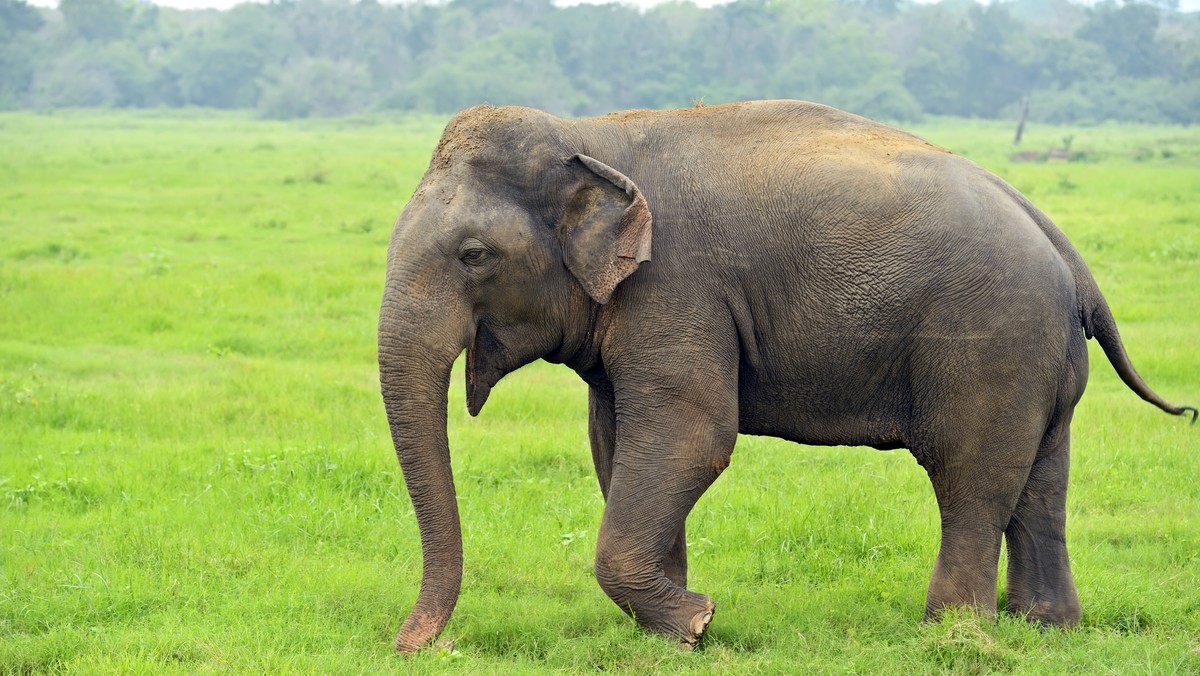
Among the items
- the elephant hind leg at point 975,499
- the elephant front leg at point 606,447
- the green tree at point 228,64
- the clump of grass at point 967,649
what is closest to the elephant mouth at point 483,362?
the elephant front leg at point 606,447

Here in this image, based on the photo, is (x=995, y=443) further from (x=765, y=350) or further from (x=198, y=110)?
(x=198, y=110)

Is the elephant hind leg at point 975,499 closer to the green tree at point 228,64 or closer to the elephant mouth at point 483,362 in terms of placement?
the elephant mouth at point 483,362

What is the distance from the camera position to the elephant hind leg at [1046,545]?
491cm

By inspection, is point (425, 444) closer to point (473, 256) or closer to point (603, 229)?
point (473, 256)

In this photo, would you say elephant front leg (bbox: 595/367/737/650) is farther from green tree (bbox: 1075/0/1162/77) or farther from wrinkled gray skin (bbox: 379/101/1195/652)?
green tree (bbox: 1075/0/1162/77)

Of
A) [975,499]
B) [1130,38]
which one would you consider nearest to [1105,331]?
[975,499]

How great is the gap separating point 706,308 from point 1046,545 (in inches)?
62.8

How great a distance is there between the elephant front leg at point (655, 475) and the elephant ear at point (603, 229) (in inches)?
16.2

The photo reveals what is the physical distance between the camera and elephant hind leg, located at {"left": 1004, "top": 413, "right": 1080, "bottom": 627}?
16.1 ft

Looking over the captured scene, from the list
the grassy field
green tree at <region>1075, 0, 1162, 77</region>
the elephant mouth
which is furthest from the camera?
green tree at <region>1075, 0, 1162, 77</region>

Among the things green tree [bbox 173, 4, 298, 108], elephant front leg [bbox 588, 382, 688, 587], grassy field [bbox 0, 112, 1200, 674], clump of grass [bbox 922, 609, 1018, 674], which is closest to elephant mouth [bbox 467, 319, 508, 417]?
elephant front leg [bbox 588, 382, 688, 587]

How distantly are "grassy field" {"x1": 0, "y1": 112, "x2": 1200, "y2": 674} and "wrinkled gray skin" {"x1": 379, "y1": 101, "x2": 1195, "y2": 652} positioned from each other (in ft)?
1.52

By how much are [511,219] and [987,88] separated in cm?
7083

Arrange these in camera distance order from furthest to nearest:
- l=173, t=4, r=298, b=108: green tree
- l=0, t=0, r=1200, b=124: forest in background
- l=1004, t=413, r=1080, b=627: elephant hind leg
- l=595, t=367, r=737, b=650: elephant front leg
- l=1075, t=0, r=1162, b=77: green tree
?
l=173, t=4, r=298, b=108: green tree, l=1075, t=0, r=1162, b=77: green tree, l=0, t=0, r=1200, b=124: forest in background, l=1004, t=413, r=1080, b=627: elephant hind leg, l=595, t=367, r=737, b=650: elephant front leg
